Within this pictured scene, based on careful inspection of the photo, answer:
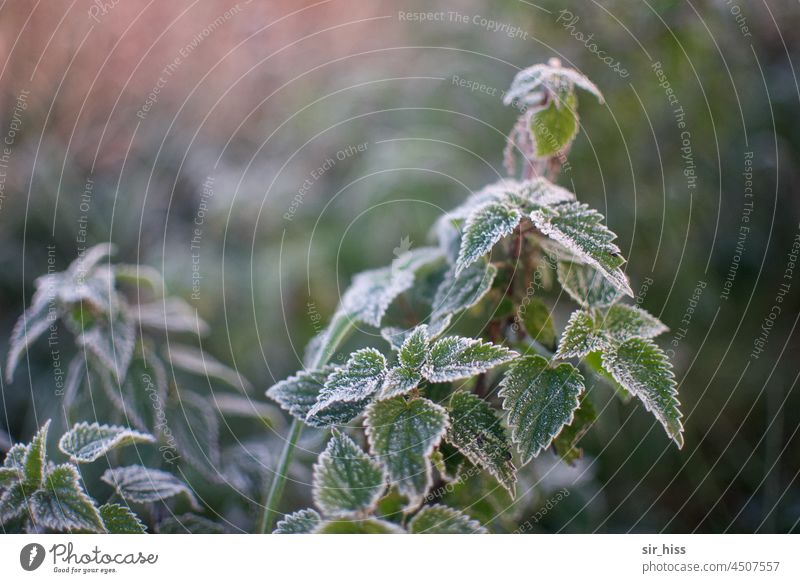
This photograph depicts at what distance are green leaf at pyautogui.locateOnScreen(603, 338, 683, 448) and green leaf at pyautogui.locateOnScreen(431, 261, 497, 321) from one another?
0.28 feet

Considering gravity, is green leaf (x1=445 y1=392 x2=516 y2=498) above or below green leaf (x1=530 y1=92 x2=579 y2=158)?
below

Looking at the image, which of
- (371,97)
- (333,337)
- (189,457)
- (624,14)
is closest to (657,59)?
(624,14)

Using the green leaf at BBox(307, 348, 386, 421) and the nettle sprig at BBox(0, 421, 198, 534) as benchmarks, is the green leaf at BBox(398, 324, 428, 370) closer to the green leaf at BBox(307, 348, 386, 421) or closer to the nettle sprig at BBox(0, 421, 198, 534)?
the green leaf at BBox(307, 348, 386, 421)

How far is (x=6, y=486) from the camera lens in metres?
0.42

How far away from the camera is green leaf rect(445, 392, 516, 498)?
380 millimetres

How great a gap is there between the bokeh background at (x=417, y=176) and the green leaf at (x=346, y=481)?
0.64 feet

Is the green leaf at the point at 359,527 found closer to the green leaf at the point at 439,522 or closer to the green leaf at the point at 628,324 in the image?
the green leaf at the point at 439,522

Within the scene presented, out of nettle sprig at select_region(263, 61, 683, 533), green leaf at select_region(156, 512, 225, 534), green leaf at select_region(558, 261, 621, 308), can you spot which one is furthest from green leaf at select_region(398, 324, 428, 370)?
green leaf at select_region(156, 512, 225, 534)

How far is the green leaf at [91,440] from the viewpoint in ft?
1.33

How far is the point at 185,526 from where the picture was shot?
47 centimetres

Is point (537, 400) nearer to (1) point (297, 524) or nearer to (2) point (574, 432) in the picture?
(2) point (574, 432)

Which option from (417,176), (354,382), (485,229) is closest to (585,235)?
(485,229)

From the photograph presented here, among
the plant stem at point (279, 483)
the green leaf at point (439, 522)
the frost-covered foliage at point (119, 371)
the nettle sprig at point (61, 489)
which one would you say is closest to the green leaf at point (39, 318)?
the frost-covered foliage at point (119, 371)

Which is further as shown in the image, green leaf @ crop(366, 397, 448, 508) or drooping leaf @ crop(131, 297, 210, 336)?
drooping leaf @ crop(131, 297, 210, 336)
